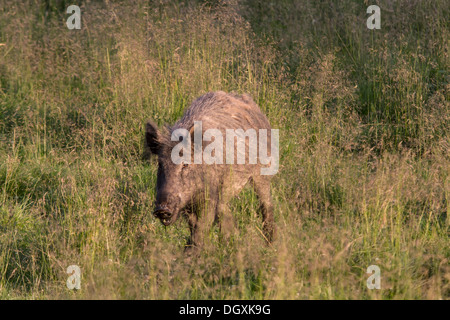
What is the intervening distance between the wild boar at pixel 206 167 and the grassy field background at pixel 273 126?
205 millimetres

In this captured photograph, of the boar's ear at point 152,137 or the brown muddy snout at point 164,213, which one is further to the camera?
the boar's ear at point 152,137

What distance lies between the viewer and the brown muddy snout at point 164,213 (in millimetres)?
4906

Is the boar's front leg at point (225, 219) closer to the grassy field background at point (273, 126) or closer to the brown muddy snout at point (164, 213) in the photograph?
the grassy field background at point (273, 126)

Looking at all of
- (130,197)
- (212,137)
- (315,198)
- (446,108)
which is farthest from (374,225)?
(446,108)

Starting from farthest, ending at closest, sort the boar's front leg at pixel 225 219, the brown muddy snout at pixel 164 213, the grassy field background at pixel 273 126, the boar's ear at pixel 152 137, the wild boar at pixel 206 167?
the boar's ear at pixel 152 137 < the boar's front leg at pixel 225 219 < the wild boar at pixel 206 167 < the brown muddy snout at pixel 164 213 < the grassy field background at pixel 273 126

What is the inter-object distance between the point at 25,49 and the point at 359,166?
5.58 meters

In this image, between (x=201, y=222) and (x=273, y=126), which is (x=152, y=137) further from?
(x=273, y=126)

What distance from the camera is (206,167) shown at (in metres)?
5.26

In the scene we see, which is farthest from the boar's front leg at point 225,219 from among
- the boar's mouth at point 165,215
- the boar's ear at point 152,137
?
the boar's ear at point 152,137

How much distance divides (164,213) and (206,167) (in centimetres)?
59

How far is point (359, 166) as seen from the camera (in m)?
6.50

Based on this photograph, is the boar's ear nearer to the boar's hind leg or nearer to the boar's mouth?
the boar's mouth
